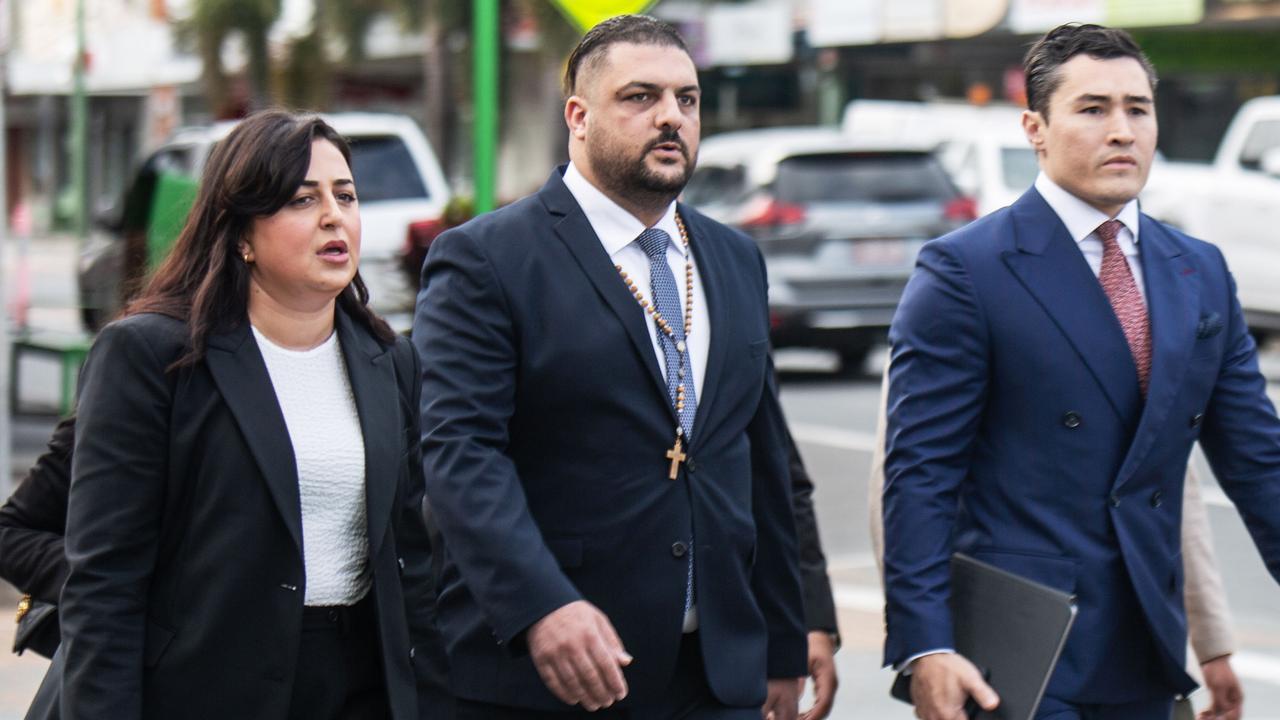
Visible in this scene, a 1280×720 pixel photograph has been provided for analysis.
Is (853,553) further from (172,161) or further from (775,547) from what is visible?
(172,161)

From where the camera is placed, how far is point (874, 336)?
15695mm

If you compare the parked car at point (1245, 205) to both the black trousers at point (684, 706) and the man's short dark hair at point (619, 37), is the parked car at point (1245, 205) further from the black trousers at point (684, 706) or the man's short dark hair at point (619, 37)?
the black trousers at point (684, 706)

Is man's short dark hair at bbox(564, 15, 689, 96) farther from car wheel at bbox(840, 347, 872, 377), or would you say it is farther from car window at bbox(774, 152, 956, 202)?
car wheel at bbox(840, 347, 872, 377)

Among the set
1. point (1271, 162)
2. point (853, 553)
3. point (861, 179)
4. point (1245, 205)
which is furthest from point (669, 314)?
point (1245, 205)

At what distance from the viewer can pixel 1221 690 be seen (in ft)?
13.4

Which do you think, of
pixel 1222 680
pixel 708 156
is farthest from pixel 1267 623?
pixel 708 156

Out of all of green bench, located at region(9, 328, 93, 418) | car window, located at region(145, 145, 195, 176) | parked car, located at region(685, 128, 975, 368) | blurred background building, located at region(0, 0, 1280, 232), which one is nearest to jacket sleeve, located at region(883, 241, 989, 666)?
green bench, located at region(9, 328, 93, 418)

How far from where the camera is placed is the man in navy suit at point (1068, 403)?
146 inches

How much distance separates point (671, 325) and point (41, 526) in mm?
1160

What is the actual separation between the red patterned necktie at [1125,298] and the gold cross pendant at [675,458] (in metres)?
0.82

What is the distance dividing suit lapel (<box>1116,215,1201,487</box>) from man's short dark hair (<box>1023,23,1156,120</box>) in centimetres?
30

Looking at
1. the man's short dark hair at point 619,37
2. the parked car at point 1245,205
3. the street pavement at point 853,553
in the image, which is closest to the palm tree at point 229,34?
the street pavement at point 853,553

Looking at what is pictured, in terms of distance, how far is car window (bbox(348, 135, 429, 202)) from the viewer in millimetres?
15125

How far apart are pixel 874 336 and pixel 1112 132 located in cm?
1194
